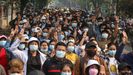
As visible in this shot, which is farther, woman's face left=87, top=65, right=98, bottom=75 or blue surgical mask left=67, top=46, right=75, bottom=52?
blue surgical mask left=67, top=46, right=75, bottom=52

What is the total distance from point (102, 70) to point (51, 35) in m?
6.17

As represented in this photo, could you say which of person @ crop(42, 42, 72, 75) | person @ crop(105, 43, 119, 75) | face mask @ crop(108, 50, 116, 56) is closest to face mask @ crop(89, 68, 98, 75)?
person @ crop(42, 42, 72, 75)

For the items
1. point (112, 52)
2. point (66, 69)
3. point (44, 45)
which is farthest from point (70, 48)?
point (66, 69)

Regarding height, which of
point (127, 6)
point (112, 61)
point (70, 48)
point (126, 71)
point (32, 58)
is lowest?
point (126, 71)

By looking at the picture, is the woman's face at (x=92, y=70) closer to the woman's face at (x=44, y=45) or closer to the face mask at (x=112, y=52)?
the face mask at (x=112, y=52)

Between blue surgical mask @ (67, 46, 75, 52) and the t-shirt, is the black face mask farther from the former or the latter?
blue surgical mask @ (67, 46, 75, 52)

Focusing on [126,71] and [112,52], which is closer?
[126,71]

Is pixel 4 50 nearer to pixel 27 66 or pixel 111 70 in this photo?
pixel 27 66

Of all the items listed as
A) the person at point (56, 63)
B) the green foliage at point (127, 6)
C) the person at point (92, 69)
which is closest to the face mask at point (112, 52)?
the person at point (56, 63)

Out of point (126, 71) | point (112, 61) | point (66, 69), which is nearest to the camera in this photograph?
point (126, 71)

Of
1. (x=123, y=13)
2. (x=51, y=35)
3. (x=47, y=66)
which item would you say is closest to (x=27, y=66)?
(x=47, y=66)

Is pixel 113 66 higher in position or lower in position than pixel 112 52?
lower

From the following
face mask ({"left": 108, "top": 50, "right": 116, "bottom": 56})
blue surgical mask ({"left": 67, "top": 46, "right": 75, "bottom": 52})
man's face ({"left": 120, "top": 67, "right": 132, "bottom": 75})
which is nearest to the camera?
man's face ({"left": 120, "top": 67, "right": 132, "bottom": 75})

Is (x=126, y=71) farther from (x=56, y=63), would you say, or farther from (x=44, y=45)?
(x=44, y=45)
